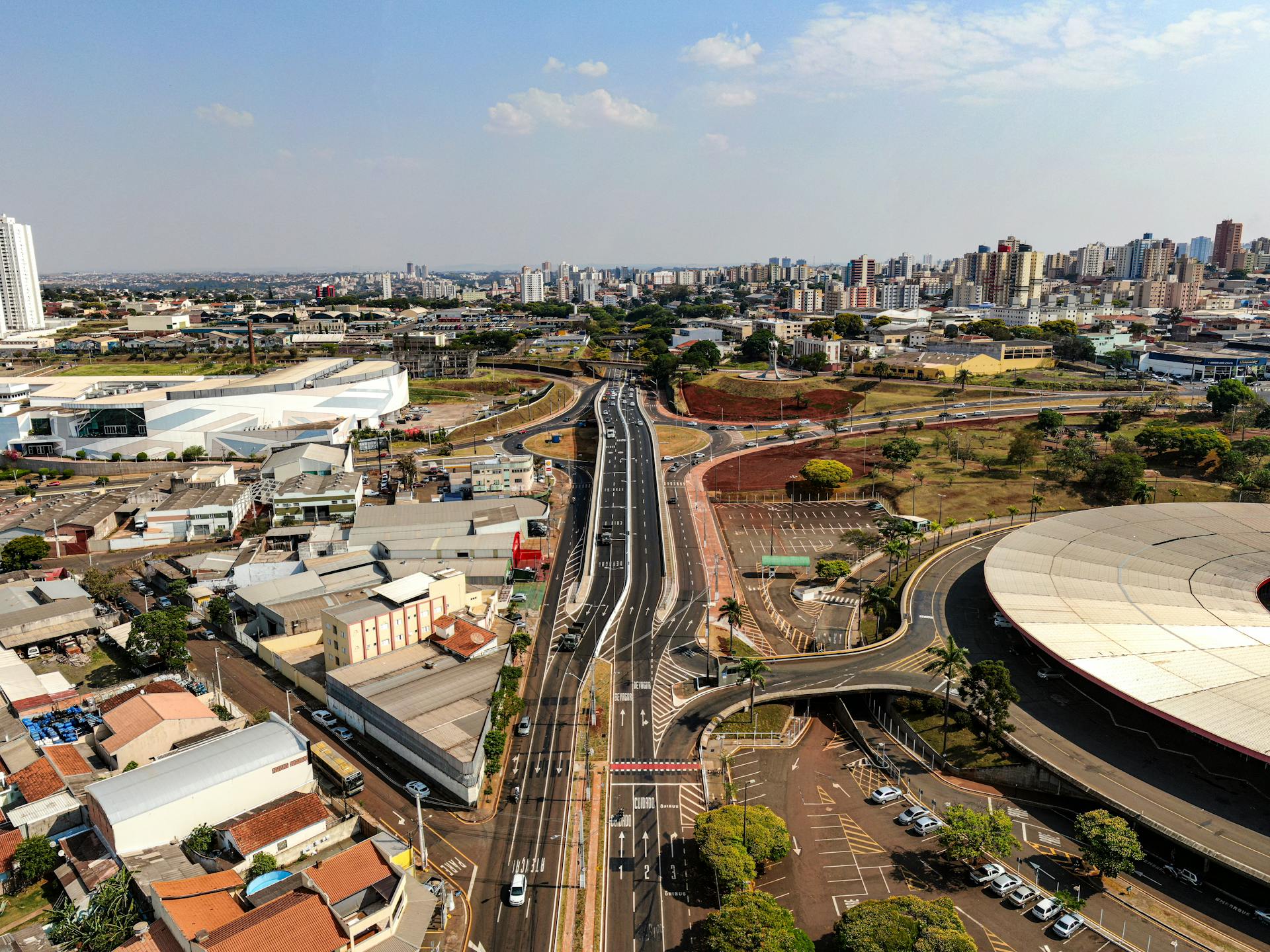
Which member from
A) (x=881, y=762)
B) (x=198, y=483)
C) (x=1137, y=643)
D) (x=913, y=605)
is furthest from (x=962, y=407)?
(x=198, y=483)

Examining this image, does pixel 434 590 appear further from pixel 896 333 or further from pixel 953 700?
pixel 896 333

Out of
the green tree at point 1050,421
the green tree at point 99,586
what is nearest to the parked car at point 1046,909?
the green tree at point 99,586

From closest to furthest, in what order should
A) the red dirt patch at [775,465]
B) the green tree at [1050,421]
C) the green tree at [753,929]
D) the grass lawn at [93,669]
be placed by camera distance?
the green tree at [753,929] < the grass lawn at [93,669] < the red dirt patch at [775,465] < the green tree at [1050,421]

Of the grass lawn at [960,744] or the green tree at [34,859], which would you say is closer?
the green tree at [34,859]

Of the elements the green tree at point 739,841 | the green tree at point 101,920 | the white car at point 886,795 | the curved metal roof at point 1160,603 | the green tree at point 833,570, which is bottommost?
the white car at point 886,795

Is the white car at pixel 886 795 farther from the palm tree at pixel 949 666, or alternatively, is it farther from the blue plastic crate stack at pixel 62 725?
the blue plastic crate stack at pixel 62 725

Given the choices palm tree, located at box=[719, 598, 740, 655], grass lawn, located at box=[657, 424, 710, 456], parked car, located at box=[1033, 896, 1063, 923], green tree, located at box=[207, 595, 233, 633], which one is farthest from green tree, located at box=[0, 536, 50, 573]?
parked car, located at box=[1033, 896, 1063, 923]

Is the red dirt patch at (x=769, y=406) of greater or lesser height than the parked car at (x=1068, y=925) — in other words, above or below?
above
